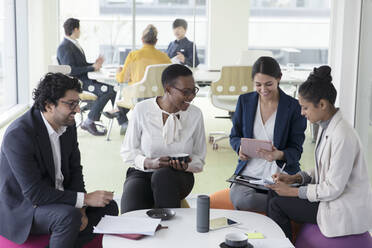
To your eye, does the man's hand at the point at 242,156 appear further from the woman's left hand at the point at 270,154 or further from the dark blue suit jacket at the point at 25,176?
the dark blue suit jacket at the point at 25,176

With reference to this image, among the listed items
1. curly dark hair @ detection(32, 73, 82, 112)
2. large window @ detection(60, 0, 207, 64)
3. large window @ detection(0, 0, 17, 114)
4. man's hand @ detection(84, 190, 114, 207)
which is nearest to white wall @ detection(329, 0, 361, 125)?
large window @ detection(60, 0, 207, 64)

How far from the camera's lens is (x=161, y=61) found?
4902 mm

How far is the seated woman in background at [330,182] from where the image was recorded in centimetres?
281

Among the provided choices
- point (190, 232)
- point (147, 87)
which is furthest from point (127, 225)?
point (147, 87)

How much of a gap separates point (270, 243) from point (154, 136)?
48.3 inches

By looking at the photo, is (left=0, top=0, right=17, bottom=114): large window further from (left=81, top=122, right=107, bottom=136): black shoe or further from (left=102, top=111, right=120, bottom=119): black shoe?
(left=102, top=111, right=120, bottom=119): black shoe

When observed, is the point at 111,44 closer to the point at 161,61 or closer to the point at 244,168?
the point at 161,61

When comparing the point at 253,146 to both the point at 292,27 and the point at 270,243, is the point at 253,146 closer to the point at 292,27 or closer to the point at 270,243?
the point at 270,243

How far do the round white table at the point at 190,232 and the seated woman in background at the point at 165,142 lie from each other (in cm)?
39

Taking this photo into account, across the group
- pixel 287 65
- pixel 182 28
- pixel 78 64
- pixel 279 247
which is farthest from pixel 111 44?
pixel 279 247

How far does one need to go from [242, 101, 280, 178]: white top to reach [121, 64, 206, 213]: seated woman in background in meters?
0.33

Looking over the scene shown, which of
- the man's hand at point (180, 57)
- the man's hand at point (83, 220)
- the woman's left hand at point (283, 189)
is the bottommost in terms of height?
the man's hand at point (83, 220)

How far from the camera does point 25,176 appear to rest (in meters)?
2.77

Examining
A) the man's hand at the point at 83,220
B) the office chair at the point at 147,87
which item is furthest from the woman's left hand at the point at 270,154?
the office chair at the point at 147,87
